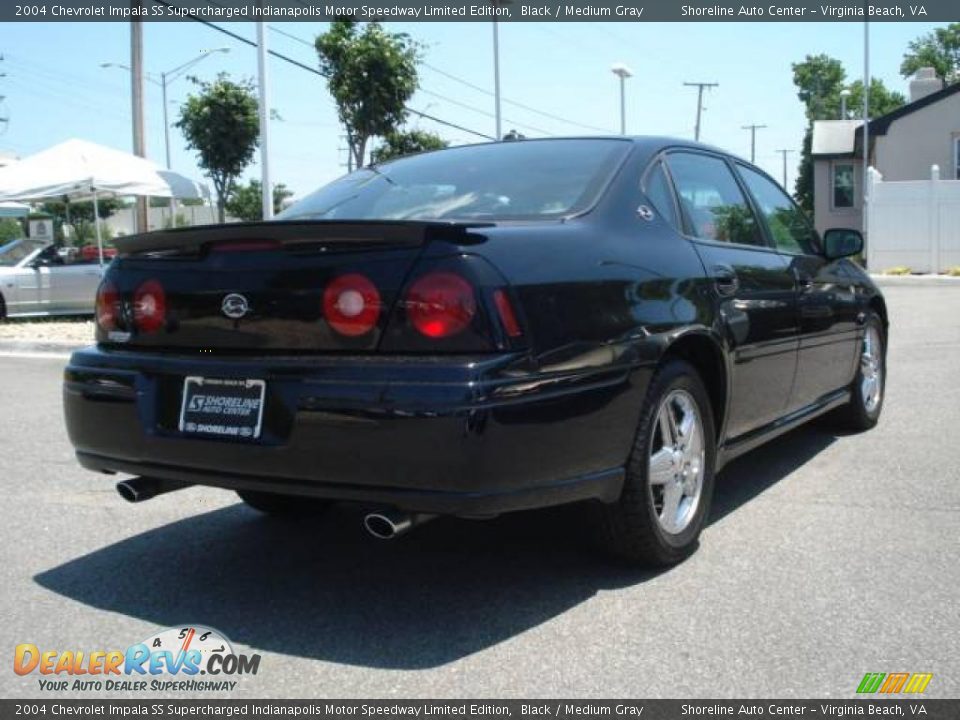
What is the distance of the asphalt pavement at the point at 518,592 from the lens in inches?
109

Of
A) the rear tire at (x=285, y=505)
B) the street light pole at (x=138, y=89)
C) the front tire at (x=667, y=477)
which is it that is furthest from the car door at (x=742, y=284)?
the street light pole at (x=138, y=89)

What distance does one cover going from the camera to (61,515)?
4.55 meters

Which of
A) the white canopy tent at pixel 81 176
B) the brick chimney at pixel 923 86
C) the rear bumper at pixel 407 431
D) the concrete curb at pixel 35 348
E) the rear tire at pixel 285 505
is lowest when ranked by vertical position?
the rear tire at pixel 285 505

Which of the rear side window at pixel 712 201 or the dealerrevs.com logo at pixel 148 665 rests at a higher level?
the rear side window at pixel 712 201

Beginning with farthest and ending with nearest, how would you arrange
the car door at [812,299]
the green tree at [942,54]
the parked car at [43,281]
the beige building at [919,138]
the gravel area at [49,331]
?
the green tree at [942,54]
the beige building at [919,138]
the parked car at [43,281]
the gravel area at [49,331]
the car door at [812,299]

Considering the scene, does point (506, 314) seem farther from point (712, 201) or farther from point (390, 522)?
point (712, 201)

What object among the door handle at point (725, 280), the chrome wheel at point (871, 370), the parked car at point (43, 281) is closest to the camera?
the door handle at point (725, 280)

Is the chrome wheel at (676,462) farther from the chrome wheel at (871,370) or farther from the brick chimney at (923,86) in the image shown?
the brick chimney at (923,86)

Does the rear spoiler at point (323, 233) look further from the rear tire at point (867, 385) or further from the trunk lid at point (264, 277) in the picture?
the rear tire at point (867, 385)

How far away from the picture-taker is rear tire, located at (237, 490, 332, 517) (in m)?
4.23

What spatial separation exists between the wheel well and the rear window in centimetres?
66

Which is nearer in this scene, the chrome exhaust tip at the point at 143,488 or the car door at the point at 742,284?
the chrome exhaust tip at the point at 143,488

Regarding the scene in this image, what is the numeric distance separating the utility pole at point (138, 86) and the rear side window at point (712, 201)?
47.8 ft

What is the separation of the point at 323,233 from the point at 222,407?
2.06 feet
